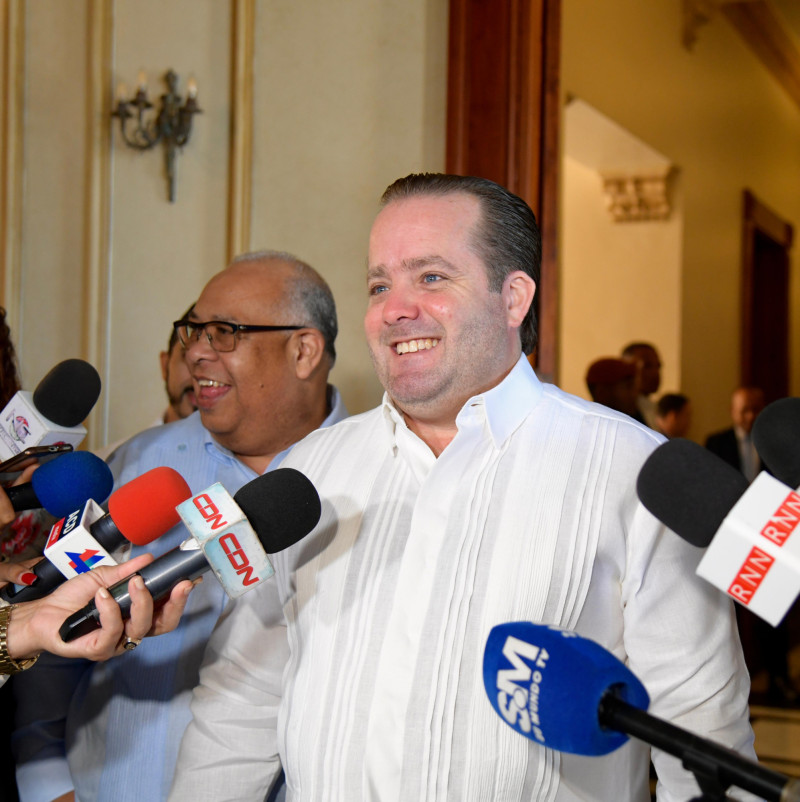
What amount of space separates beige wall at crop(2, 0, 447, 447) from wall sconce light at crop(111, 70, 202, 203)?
→ 0.04 meters

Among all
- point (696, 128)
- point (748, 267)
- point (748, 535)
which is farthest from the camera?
point (748, 267)

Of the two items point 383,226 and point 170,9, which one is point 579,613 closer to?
point 383,226

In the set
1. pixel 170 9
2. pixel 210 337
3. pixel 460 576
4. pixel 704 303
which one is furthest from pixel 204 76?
pixel 704 303

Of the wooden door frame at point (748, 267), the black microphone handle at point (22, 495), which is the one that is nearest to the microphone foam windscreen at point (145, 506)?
the black microphone handle at point (22, 495)

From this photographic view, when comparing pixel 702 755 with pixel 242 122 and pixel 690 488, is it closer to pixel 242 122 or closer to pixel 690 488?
pixel 690 488

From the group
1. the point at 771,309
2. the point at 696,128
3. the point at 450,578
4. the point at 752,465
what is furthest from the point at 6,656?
the point at 771,309

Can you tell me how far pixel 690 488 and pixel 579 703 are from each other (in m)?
0.27

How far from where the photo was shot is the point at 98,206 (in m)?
3.26

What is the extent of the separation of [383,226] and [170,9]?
2.26m

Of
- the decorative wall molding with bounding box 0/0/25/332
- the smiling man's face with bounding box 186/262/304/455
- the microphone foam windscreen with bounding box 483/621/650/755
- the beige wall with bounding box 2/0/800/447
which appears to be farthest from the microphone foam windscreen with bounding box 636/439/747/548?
the decorative wall molding with bounding box 0/0/25/332

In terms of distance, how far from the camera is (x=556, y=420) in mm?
1506

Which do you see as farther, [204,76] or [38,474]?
[204,76]

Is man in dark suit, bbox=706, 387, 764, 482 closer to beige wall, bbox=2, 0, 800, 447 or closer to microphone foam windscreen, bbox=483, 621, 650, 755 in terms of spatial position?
beige wall, bbox=2, 0, 800, 447

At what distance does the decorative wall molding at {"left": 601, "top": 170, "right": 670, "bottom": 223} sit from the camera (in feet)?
19.0
